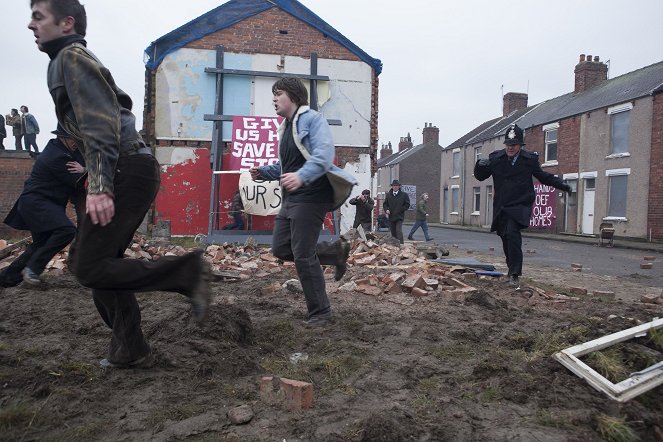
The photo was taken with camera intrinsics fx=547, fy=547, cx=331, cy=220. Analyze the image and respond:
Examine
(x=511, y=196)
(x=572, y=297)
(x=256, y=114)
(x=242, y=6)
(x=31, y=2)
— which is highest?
(x=242, y=6)

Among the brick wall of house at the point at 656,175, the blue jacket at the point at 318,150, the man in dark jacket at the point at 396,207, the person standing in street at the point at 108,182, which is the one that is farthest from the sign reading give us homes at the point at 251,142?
the brick wall of house at the point at 656,175

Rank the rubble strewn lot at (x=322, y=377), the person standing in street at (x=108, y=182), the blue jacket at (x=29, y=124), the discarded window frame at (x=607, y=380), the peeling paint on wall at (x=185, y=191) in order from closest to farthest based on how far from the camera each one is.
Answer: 1. the rubble strewn lot at (x=322, y=377)
2. the discarded window frame at (x=607, y=380)
3. the person standing in street at (x=108, y=182)
4. the peeling paint on wall at (x=185, y=191)
5. the blue jacket at (x=29, y=124)

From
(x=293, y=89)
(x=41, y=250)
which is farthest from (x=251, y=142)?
(x=293, y=89)

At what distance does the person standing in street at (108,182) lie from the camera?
265 cm

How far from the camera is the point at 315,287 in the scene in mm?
4133

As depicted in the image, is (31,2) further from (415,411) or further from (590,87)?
(590,87)

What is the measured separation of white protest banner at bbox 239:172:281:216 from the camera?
13164 mm

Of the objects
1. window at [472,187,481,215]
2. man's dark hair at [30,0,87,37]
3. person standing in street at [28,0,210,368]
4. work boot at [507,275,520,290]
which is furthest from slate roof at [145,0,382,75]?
window at [472,187,481,215]

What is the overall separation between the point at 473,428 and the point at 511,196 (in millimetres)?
4681

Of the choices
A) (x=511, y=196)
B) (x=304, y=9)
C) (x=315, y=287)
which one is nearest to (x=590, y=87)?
(x=304, y=9)

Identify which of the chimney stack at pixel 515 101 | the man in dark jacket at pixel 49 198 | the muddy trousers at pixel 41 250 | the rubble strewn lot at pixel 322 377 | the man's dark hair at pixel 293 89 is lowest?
the rubble strewn lot at pixel 322 377

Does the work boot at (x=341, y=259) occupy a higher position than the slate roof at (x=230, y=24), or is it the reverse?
the slate roof at (x=230, y=24)

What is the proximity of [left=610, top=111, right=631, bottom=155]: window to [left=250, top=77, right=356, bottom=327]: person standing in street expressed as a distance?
22.8 m

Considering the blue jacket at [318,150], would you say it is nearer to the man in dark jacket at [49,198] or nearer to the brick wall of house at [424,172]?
the man in dark jacket at [49,198]
